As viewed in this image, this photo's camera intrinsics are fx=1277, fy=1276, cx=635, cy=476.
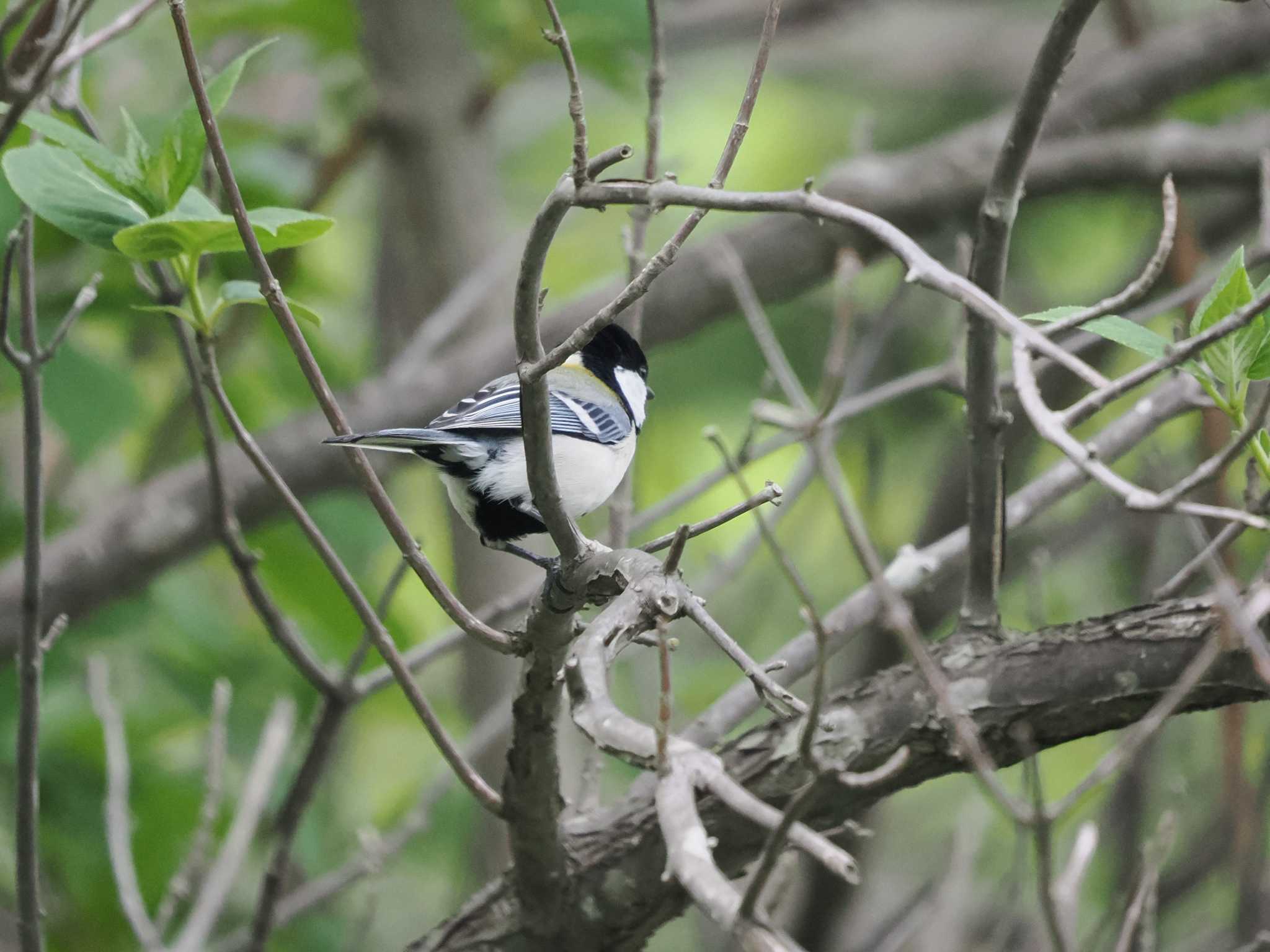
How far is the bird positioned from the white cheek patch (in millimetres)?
246

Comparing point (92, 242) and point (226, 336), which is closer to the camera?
point (92, 242)

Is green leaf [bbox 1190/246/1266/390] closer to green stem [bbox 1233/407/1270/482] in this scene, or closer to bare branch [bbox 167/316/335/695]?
green stem [bbox 1233/407/1270/482]

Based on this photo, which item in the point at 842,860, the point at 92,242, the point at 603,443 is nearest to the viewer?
the point at 842,860

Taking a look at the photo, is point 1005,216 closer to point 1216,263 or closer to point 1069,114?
point 1216,263

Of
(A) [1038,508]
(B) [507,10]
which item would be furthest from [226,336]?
(A) [1038,508]

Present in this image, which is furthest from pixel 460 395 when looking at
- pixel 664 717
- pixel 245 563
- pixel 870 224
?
pixel 664 717

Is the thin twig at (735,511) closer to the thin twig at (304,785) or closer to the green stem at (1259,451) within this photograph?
the green stem at (1259,451)

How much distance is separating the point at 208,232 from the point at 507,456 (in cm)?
97

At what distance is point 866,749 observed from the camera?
2.16 metres

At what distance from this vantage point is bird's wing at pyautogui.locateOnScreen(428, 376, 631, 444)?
8.63 ft

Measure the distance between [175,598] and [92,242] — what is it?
1.85 meters

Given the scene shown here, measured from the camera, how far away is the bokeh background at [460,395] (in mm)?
3338

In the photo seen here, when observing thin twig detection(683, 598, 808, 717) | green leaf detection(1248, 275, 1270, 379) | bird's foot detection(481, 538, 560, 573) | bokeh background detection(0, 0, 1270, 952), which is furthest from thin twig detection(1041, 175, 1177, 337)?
bokeh background detection(0, 0, 1270, 952)

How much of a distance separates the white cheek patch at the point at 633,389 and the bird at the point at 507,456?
0.25 meters
